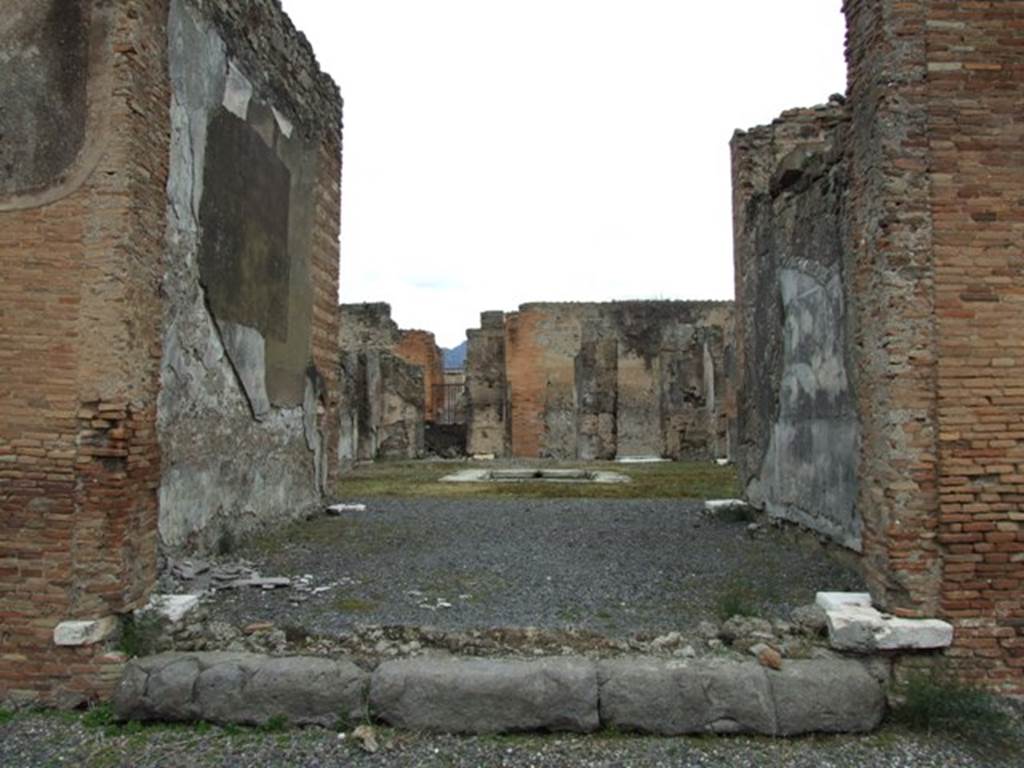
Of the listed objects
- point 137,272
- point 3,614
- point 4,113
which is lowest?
point 3,614

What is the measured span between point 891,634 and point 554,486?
908 cm

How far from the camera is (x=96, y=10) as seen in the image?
4270 mm

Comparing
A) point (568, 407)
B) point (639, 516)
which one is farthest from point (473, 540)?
point (568, 407)

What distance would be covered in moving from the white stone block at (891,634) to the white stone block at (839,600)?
18 cm

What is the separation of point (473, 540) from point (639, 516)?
238cm

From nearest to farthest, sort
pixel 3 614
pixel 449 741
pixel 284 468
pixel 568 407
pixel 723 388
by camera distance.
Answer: pixel 449 741, pixel 3 614, pixel 284 468, pixel 723 388, pixel 568 407

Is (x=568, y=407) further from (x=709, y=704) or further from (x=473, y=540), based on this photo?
(x=709, y=704)

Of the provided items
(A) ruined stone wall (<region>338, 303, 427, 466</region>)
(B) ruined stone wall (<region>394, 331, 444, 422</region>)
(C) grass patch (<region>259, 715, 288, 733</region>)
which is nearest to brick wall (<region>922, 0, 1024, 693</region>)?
(C) grass patch (<region>259, 715, 288, 733</region>)

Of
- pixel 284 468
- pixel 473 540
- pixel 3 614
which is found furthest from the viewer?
pixel 284 468

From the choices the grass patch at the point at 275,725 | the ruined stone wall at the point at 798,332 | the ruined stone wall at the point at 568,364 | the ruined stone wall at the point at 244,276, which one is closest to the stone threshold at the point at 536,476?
the ruined stone wall at the point at 244,276

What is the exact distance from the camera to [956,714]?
358 centimetres

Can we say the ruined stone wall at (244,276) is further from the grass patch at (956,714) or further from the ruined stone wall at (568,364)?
the ruined stone wall at (568,364)

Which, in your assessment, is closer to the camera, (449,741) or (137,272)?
(449,741)

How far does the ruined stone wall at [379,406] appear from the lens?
63.9 ft
